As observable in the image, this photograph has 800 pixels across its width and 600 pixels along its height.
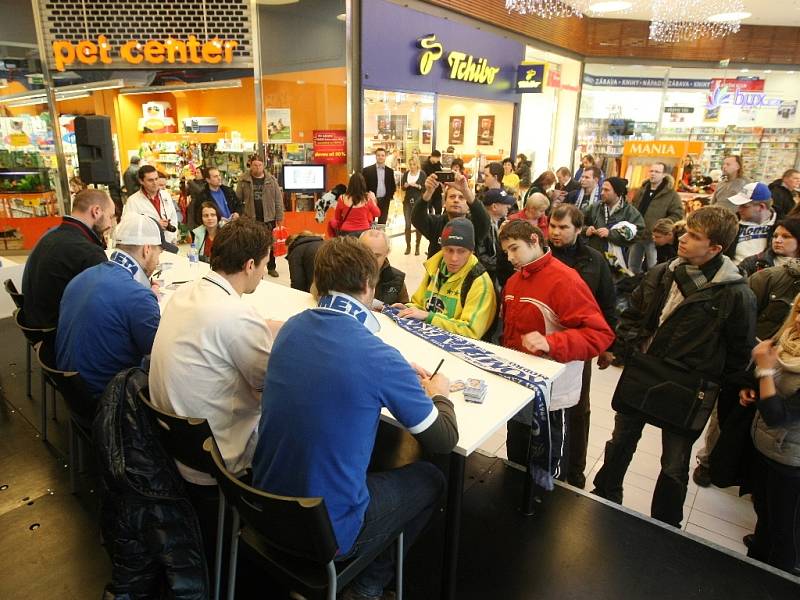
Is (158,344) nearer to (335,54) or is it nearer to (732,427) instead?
(732,427)

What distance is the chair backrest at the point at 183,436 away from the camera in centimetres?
168

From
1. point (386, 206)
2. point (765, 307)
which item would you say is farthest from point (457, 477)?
point (386, 206)

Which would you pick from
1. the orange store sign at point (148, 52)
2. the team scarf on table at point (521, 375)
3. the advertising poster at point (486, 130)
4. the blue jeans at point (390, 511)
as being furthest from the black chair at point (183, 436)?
the advertising poster at point (486, 130)

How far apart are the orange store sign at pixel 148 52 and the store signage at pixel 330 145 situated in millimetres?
→ 1677

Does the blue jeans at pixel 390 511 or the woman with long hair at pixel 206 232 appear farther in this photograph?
the woman with long hair at pixel 206 232

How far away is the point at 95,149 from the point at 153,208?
0.88m

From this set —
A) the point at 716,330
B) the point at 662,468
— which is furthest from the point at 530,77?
the point at 662,468

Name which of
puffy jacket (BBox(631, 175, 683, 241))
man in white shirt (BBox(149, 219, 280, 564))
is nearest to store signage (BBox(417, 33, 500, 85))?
puffy jacket (BBox(631, 175, 683, 241))

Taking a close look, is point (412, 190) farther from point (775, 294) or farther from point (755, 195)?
point (775, 294)

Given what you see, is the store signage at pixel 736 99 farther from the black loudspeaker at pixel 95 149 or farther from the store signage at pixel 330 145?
Answer: the black loudspeaker at pixel 95 149

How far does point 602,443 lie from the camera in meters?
3.66

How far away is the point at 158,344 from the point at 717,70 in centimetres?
1575

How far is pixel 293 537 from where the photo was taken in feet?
4.86

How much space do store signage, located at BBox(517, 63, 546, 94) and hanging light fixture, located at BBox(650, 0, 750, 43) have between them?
2.17m
